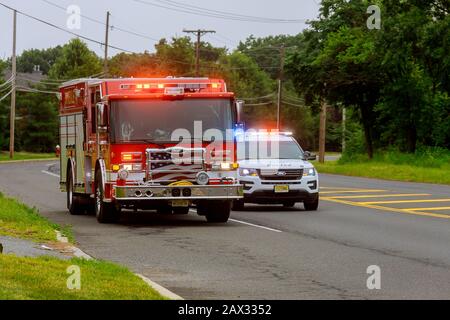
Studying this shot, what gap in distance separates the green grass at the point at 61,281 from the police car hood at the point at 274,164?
11140mm

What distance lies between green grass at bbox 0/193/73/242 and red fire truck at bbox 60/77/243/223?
4.69 feet

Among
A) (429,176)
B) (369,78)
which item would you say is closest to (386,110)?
(369,78)

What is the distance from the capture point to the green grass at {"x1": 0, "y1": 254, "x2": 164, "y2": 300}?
955 centimetres

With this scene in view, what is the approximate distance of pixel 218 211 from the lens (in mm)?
20375

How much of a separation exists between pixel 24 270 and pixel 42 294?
4.99 ft

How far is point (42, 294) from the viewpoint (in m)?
9.55

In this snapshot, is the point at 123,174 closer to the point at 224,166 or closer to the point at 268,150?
the point at 224,166

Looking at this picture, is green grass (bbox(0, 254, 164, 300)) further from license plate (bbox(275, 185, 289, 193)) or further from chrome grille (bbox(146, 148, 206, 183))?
license plate (bbox(275, 185, 289, 193))

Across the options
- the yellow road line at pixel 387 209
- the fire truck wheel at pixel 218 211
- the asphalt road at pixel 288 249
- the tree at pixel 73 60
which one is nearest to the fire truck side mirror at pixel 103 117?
the asphalt road at pixel 288 249

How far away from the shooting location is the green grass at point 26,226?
16.1 metres

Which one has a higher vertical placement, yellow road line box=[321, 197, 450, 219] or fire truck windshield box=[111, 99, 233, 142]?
fire truck windshield box=[111, 99, 233, 142]

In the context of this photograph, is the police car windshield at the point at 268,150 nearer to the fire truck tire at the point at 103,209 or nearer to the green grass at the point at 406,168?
the fire truck tire at the point at 103,209

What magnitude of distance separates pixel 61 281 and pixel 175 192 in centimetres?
854

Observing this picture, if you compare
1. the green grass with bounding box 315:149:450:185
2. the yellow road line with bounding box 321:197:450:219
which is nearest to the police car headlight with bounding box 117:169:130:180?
the yellow road line with bounding box 321:197:450:219
